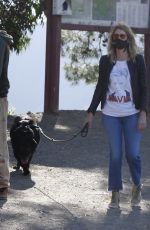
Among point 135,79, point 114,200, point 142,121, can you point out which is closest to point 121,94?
point 135,79

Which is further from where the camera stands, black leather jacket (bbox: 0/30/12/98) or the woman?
the woman

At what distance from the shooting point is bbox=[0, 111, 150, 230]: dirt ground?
6.20 m

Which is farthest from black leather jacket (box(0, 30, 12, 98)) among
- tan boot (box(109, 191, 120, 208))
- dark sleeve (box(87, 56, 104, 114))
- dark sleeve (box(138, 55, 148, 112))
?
tan boot (box(109, 191, 120, 208))

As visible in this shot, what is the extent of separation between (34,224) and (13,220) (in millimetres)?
239

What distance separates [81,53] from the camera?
67.9 feet

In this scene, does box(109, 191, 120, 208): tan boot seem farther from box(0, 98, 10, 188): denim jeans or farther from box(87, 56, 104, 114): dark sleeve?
box(0, 98, 10, 188): denim jeans

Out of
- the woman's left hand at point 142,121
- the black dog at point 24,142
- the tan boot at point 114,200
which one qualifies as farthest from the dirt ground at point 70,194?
the woman's left hand at point 142,121

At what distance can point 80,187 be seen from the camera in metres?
7.98

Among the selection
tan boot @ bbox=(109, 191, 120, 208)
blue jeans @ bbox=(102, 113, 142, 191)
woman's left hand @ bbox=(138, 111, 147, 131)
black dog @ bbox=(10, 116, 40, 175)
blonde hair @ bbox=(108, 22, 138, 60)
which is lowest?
tan boot @ bbox=(109, 191, 120, 208)

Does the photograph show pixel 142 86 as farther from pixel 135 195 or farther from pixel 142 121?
pixel 135 195

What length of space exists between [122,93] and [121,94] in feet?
0.05

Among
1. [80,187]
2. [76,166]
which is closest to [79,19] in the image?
[76,166]

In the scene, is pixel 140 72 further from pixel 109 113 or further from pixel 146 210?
pixel 146 210

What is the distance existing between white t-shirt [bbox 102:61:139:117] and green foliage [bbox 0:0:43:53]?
28.8ft
